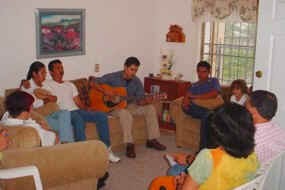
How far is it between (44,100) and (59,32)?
1.13m

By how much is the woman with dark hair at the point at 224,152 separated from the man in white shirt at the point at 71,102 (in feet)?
8.78

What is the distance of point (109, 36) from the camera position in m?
6.20

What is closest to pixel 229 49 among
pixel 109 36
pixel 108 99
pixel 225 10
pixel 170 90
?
pixel 225 10

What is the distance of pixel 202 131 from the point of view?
4.95 m

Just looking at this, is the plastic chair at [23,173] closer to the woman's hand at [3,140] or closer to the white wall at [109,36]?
the woman's hand at [3,140]

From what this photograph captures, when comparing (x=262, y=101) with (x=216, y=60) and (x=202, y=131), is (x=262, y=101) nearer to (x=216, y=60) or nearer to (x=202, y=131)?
(x=202, y=131)

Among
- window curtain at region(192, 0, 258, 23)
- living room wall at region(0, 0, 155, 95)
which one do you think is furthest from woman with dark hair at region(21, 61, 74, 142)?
window curtain at region(192, 0, 258, 23)

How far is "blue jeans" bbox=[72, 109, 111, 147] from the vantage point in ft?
16.4

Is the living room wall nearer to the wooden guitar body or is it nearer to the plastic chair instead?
the wooden guitar body

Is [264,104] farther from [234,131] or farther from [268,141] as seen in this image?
[234,131]

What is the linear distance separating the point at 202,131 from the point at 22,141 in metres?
2.28

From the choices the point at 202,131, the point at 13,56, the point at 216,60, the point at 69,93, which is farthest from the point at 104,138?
the point at 216,60

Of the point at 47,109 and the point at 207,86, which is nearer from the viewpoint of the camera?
the point at 47,109

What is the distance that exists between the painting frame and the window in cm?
181
